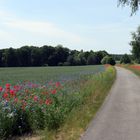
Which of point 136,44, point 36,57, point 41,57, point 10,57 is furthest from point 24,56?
point 136,44

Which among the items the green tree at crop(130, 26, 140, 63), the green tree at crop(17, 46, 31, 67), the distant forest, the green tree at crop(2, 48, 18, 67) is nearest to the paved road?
the green tree at crop(130, 26, 140, 63)

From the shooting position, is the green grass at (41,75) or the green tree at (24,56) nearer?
the green grass at (41,75)

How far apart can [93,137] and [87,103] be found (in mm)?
5565

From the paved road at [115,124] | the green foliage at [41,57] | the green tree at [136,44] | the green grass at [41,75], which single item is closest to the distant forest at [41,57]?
the green foliage at [41,57]

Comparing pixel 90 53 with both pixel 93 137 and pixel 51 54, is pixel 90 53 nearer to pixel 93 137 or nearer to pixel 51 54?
pixel 51 54

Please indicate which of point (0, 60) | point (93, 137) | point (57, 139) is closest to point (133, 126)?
point (93, 137)

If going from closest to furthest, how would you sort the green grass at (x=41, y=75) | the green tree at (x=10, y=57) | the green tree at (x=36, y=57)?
the green grass at (x=41, y=75)
the green tree at (x=10, y=57)
the green tree at (x=36, y=57)

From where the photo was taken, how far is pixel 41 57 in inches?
5079

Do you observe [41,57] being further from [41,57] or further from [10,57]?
[10,57]

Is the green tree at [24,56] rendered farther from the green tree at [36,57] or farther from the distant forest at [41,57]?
the green tree at [36,57]

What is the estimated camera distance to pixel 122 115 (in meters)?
11.0

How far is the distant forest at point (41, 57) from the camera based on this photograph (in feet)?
398

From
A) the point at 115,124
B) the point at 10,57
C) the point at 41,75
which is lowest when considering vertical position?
Answer: the point at 41,75

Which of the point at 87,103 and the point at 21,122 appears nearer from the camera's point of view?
the point at 21,122
